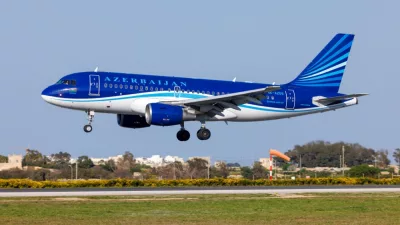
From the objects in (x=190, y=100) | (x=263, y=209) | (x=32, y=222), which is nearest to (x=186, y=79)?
(x=190, y=100)

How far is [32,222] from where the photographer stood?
112 ft

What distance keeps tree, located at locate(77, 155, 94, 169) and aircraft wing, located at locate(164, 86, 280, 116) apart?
25712 mm

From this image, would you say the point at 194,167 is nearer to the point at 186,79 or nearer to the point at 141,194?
the point at 186,79

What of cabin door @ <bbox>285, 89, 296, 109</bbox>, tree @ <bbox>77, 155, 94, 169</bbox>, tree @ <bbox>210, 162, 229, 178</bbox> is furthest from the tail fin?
tree @ <bbox>77, 155, 94, 169</bbox>

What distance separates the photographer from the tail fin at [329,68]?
214 ft

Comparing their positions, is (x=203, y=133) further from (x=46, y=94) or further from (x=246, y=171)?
(x=246, y=171)

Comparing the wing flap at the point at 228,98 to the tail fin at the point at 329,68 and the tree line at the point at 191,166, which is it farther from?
the tree line at the point at 191,166

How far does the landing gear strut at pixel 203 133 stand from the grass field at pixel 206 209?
14.4m

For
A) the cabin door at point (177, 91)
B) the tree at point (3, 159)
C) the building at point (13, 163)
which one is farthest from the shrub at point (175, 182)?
the tree at point (3, 159)

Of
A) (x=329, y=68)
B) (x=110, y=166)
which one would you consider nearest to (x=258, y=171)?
(x=110, y=166)

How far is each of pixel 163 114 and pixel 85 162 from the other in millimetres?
28928

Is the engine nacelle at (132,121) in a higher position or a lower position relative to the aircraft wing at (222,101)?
lower

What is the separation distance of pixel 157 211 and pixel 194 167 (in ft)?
144

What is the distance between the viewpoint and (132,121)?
204 ft
